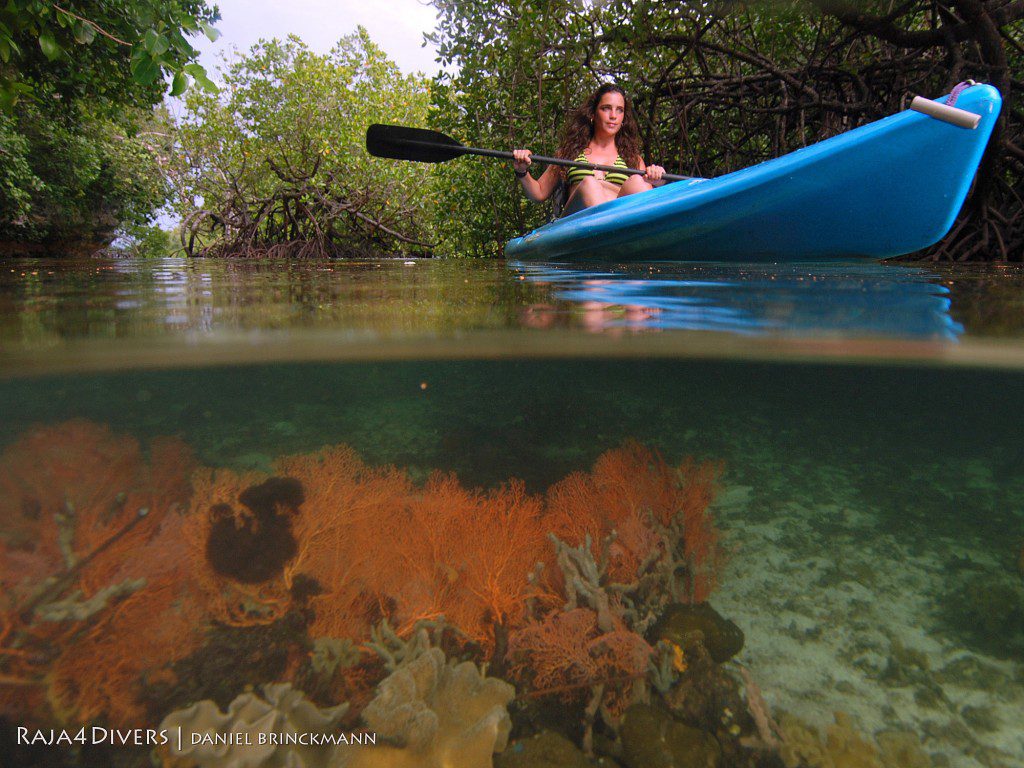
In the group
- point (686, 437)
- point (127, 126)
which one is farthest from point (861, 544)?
point (127, 126)

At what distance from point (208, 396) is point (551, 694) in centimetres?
383

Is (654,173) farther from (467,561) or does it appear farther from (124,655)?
(124,655)

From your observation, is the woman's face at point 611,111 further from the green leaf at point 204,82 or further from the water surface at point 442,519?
the green leaf at point 204,82

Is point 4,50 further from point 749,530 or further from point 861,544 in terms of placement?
point 861,544

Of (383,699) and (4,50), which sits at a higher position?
(4,50)

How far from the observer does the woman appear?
5.27 meters

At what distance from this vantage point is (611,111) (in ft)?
17.7

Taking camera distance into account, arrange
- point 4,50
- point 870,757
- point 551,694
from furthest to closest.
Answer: point 4,50
point 551,694
point 870,757

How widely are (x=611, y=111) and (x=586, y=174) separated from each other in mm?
756

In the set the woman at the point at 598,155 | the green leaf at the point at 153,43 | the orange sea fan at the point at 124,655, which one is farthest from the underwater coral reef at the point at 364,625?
the woman at the point at 598,155

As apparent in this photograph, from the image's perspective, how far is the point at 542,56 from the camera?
22.1ft

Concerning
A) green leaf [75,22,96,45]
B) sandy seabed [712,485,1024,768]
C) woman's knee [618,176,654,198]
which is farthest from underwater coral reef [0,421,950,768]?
woman's knee [618,176,654,198]

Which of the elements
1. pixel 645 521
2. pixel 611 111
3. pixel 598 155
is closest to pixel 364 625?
pixel 645 521

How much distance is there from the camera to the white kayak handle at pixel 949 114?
9.55 feet
